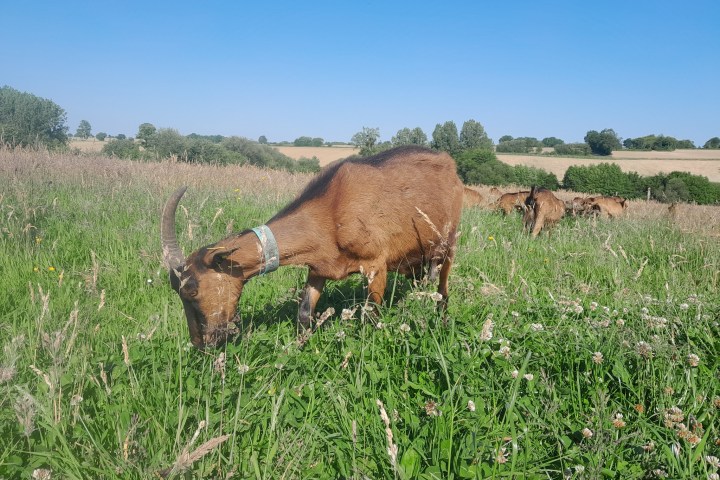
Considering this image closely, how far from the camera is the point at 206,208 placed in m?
8.81

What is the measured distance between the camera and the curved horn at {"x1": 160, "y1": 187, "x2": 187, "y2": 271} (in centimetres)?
323

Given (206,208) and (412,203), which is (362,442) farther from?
(206,208)

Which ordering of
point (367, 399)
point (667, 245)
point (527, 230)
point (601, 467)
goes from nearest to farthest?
point (601, 467) < point (367, 399) < point (667, 245) < point (527, 230)

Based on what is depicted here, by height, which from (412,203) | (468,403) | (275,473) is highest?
(412,203)

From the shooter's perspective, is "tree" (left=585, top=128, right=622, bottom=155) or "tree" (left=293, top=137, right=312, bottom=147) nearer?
"tree" (left=585, top=128, right=622, bottom=155)

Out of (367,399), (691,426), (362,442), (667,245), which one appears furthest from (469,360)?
(667,245)

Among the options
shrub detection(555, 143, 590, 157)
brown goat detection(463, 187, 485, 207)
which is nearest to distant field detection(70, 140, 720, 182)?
shrub detection(555, 143, 590, 157)

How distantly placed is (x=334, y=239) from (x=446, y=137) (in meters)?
54.9

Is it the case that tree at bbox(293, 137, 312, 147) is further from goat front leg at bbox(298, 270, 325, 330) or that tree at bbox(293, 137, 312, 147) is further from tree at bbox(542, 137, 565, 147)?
goat front leg at bbox(298, 270, 325, 330)

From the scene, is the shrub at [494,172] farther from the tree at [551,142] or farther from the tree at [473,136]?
the tree at [551,142]

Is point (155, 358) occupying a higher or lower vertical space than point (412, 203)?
lower

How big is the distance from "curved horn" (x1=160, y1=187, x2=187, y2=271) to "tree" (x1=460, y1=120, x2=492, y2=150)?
5643 centimetres

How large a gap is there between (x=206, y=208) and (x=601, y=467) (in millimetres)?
8043

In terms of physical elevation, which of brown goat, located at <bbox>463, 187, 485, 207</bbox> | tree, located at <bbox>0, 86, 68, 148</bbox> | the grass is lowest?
the grass
